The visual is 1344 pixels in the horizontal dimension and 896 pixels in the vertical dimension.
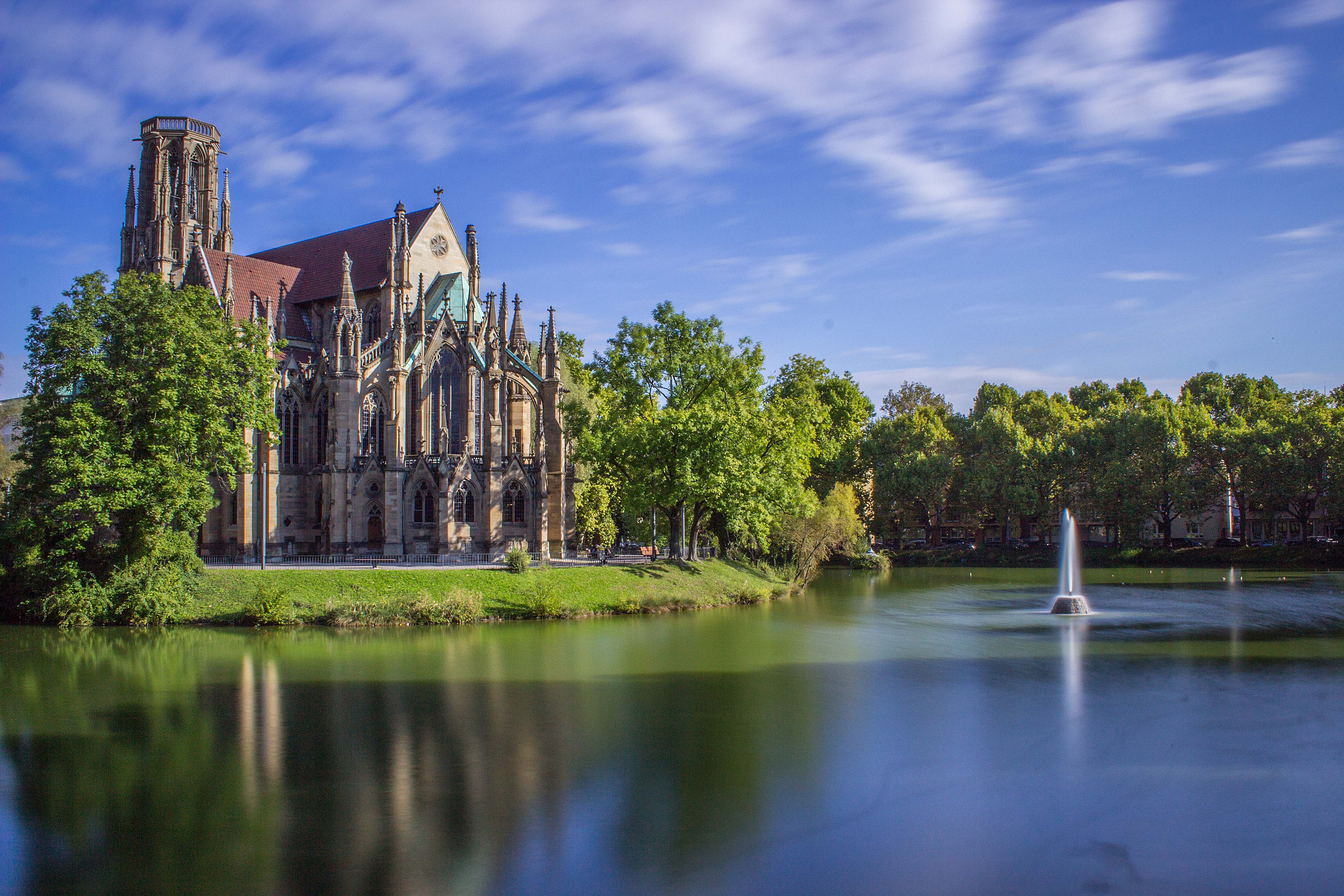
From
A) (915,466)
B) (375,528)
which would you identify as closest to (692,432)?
(375,528)

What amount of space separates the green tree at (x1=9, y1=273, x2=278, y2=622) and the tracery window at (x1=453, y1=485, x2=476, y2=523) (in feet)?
53.0

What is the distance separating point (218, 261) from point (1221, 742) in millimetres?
58048

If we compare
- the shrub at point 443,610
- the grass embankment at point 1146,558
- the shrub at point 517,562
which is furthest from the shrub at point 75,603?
the grass embankment at point 1146,558

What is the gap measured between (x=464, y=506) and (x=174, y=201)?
96.5 ft

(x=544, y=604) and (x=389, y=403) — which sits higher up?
(x=389, y=403)

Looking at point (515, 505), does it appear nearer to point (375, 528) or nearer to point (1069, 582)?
point (375, 528)

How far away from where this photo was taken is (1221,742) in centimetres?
1966

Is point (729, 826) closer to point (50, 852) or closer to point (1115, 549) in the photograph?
point (50, 852)

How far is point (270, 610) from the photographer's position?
3706 cm

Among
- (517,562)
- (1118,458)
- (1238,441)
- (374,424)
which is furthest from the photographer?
(1118,458)

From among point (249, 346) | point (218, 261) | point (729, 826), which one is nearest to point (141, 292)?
point (249, 346)

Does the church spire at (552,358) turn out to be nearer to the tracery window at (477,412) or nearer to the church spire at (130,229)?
the tracery window at (477,412)

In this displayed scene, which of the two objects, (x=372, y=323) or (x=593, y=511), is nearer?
(x=372, y=323)

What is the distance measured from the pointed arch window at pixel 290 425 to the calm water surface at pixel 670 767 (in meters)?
23.9
